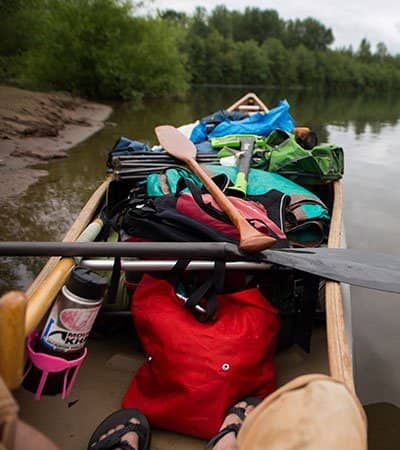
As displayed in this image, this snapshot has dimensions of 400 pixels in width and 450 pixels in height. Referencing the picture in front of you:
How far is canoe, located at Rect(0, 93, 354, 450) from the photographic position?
113 cm

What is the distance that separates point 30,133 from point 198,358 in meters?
7.50

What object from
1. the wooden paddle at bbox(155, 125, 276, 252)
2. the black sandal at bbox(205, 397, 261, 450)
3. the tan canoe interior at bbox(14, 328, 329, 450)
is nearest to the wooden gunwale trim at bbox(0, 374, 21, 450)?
the black sandal at bbox(205, 397, 261, 450)

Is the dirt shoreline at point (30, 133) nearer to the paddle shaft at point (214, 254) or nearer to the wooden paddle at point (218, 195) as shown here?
the wooden paddle at point (218, 195)

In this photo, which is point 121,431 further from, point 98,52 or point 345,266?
point 98,52

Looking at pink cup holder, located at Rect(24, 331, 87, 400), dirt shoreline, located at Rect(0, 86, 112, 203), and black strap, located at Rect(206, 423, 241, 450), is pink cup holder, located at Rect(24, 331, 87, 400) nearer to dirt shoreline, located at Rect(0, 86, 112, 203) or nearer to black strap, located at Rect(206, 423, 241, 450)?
black strap, located at Rect(206, 423, 241, 450)

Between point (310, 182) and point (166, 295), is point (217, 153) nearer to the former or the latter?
point (310, 182)

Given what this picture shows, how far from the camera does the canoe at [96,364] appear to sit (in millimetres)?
1133

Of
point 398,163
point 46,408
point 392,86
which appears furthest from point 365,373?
point 392,86

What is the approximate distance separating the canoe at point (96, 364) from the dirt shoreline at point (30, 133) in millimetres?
3314

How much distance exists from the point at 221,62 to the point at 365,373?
4722 cm

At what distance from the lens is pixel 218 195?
2.21 meters

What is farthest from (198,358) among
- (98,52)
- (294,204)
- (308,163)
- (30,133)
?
(98,52)

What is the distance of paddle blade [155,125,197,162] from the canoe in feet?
4.24

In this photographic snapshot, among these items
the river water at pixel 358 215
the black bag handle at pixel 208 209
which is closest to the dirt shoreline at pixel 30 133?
the river water at pixel 358 215
